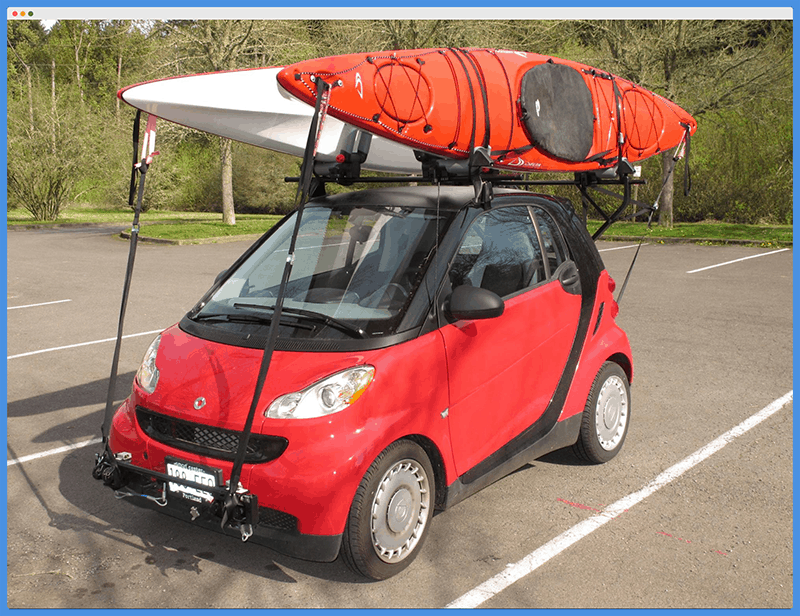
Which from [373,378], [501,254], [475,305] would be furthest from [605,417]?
[373,378]

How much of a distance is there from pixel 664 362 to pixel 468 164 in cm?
410

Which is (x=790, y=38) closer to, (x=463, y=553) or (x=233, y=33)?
(x=233, y=33)

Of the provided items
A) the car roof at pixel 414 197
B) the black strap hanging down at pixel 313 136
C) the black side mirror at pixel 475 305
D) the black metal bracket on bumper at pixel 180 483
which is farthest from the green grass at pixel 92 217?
the black side mirror at pixel 475 305

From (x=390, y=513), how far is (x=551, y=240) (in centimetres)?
207

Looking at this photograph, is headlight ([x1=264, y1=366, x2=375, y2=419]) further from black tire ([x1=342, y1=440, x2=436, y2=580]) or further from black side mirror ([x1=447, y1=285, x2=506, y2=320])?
black side mirror ([x1=447, y1=285, x2=506, y2=320])

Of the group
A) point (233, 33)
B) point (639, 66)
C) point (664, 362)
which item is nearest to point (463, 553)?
point (664, 362)

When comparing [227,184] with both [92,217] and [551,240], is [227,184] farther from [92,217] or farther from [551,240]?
[551,240]

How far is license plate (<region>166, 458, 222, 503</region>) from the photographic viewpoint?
3418 mm

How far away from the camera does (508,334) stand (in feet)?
13.6

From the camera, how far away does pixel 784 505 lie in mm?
4383

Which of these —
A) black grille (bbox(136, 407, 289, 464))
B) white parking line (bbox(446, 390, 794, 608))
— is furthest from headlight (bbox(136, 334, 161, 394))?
white parking line (bbox(446, 390, 794, 608))

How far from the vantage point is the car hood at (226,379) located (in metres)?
3.48

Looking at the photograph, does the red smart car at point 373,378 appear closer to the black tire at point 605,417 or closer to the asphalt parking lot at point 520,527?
the black tire at point 605,417

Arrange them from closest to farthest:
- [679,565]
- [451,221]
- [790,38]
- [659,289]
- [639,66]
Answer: [679,565] < [451,221] < [659,289] < [639,66] < [790,38]
